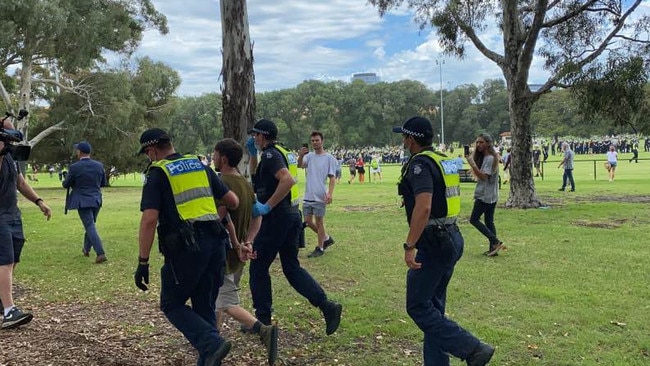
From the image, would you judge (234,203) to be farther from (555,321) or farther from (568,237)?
(568,237)

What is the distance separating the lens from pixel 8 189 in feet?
18.4

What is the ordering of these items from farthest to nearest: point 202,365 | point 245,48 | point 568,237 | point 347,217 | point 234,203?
point 347,217 → point 568,237 → point 245,48 → point 234,203 → point 202,365

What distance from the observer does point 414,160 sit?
402 centimetres

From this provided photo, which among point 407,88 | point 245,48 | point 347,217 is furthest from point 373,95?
point 245,48

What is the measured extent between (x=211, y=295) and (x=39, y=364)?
5.08 ft

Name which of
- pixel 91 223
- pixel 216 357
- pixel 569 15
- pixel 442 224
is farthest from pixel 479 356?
pixel 569 15

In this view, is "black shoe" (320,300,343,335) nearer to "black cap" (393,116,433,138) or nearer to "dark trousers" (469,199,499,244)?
"black cap" (393,116,433,138)

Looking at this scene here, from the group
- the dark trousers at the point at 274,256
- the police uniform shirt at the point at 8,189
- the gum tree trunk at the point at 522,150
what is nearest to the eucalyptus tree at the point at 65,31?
the gum tree trunk at the point at 522,150

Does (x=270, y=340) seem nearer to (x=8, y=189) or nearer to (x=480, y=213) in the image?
(x=8, y=189)

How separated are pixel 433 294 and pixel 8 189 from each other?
412 cm

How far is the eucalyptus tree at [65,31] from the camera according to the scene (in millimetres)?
24453

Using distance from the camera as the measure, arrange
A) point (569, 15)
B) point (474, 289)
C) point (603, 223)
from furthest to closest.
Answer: point (569, 15) < point (603, 223) < point (474, 289)

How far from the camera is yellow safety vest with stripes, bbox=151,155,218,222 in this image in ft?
12.6

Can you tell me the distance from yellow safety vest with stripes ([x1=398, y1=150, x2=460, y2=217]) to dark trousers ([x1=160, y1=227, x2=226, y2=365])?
1.41m
